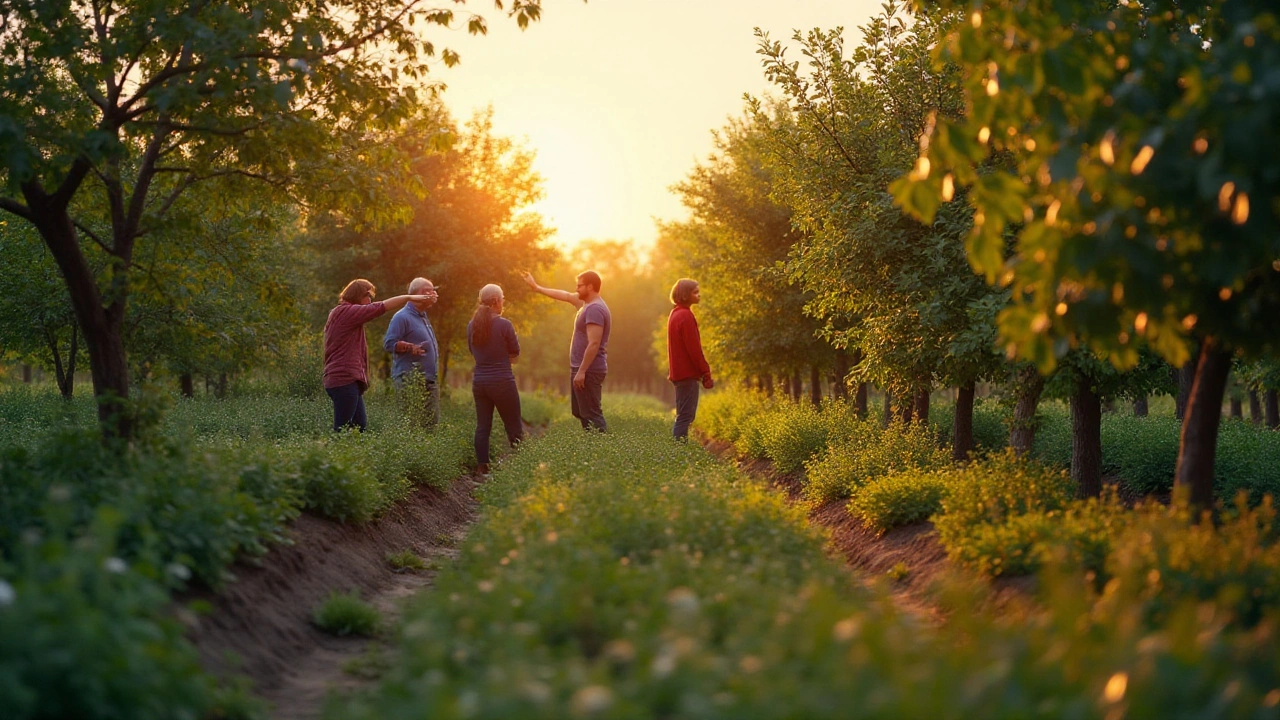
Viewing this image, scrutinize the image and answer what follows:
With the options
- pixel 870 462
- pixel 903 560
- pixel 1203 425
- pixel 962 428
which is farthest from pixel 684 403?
pixel 1203 425

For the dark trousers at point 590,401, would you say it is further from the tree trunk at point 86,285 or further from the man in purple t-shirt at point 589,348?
the tree trunk at point 86,285

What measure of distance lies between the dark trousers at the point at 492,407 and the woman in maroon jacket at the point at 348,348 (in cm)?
179

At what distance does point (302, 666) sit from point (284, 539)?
44.5 inches

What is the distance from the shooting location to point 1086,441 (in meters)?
12.3

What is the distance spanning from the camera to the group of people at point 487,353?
12383 mm

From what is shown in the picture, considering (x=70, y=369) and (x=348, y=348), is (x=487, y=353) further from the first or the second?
(x=70, y=369)

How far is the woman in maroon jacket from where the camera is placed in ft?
40.2

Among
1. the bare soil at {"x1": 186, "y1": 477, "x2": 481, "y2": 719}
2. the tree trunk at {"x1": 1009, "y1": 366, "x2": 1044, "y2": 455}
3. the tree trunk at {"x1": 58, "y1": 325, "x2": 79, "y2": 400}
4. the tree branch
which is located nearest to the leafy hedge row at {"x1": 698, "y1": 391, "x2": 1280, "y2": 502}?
the tree trunk at {"x1": 1009, "y1": 366, "x2": 1044, "y2": 455}

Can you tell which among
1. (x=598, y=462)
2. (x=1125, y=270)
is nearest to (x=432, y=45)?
(x=598, y=462)

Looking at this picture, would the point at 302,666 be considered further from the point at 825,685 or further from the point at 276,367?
the point at 276,367

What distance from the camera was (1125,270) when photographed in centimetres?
461

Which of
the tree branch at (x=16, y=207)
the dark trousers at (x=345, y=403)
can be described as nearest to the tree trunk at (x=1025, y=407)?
the dark trousers at (x=345, y=403)

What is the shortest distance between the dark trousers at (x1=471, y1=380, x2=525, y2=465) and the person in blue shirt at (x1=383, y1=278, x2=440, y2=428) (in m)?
1.36

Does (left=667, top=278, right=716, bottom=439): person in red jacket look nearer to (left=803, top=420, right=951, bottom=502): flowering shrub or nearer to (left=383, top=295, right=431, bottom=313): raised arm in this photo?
(left=803, top=420, right=951, bottom=502): flowering shrub
